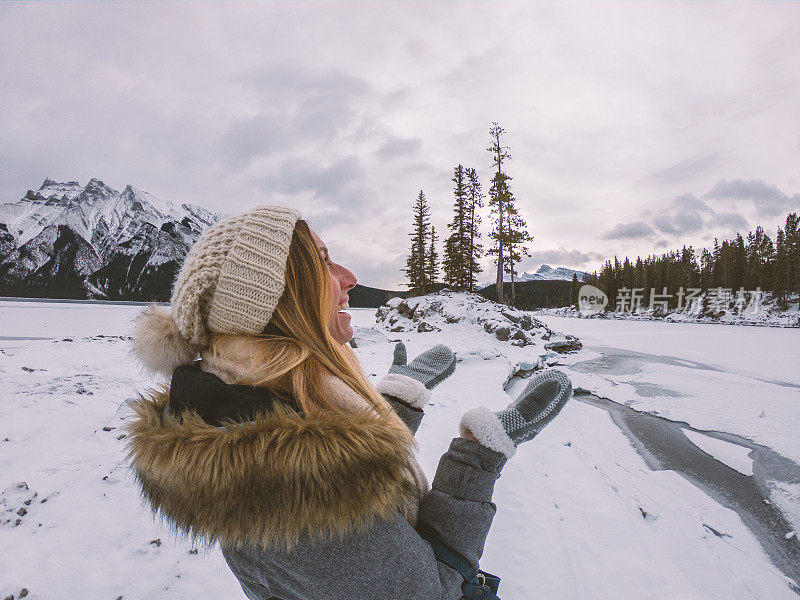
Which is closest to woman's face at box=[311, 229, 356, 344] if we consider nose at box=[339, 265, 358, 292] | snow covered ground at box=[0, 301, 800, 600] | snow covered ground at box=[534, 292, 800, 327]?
nose at box=[339, 265, 358, 292]

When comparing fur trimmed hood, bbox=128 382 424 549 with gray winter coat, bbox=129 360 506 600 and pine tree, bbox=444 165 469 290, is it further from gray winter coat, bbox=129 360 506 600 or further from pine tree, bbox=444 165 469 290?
pine tree, bbox=444 165 469 290

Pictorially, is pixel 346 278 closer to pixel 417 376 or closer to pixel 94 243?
pixel 417 376

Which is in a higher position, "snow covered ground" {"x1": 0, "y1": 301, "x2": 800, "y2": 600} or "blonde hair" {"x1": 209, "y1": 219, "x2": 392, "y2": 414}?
"blonde hair" {"x1": 209, "y1": 219, "x2": 392, "y2": 414}

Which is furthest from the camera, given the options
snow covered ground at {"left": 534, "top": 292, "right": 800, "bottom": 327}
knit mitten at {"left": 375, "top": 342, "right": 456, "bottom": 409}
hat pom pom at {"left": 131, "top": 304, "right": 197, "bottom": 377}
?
snow covered ground at {"left": 534, "top": 292, "right": 800, "bottom": 327}

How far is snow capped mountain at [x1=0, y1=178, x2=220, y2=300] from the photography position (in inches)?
3463

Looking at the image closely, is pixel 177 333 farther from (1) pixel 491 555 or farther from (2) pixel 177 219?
(2) pixel 177 219

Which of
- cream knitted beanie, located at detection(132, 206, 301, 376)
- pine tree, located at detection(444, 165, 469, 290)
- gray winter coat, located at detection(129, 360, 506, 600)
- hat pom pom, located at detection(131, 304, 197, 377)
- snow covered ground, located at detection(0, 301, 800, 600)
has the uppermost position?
pine tree, located at detection(444, 165, 469, 290)

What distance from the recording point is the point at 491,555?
2859mm

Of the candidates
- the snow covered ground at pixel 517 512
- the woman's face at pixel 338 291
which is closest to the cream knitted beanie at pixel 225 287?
the woman's face at pixel 338 291

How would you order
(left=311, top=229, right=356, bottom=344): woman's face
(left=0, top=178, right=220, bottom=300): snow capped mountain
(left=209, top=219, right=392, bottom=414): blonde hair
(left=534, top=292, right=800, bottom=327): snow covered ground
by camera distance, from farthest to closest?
1. (left=0, top=178, right=220, bottom=300): snow capped mountain
2. (left=534, top=292, right=800, bottom=327): snow covered ground
3. (left=311, top=229, right=356, bottom=344): woman's face
4. (left=209, top=219, right=392, bottom=414): blonde hair

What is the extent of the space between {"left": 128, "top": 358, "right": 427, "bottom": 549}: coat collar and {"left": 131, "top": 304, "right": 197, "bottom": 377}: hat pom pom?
27 centimetres

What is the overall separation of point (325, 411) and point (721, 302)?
240 feet

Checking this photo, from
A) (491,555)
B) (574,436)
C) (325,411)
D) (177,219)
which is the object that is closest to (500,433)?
(325,411)

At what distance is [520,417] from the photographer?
4.78ft
